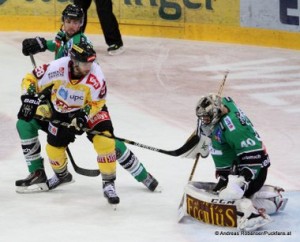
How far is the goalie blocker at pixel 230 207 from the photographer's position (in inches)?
216

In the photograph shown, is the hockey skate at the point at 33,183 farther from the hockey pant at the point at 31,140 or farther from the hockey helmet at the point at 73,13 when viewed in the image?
the hockey helmet at the point at 73,13

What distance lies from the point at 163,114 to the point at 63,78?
2.62 metres

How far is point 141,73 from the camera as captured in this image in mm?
10000

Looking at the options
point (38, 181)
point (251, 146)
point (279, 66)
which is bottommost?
point (279, 66)

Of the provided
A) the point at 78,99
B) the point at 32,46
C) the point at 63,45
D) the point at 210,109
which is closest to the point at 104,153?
the point at 78,99

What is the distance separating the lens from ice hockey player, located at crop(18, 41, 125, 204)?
19.4 ft

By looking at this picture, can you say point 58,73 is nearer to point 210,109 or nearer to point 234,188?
point 210,109

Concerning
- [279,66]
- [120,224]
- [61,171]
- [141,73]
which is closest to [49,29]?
[141,73]

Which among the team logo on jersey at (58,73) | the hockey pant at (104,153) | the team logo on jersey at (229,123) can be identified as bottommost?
the hockey pant at (104,153)

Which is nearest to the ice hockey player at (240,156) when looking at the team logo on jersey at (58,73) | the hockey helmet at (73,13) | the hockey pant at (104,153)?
the hockey pant at (104,153)

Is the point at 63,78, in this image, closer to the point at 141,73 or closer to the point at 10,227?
the point at 10,227

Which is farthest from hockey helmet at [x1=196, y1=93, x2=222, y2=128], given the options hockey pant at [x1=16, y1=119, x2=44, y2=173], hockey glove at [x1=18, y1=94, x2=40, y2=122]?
hockey pant at [x1=16, y1=119, x2=44, y2=173]

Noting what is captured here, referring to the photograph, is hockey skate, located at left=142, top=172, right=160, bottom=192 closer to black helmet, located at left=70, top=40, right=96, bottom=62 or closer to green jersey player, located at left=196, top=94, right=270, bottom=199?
green jersey player, located at left=196, top=94, right=270, bottom=199

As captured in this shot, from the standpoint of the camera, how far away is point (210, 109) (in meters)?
5.50
